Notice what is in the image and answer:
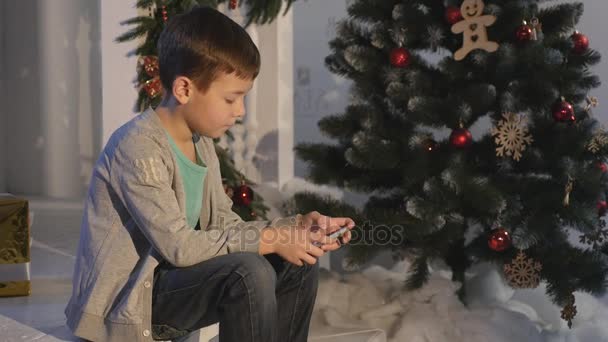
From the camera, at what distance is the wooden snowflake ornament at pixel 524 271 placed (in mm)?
1855

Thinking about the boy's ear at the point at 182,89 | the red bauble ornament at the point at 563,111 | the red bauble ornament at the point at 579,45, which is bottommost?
the red bauble ornament at the point at 563,111

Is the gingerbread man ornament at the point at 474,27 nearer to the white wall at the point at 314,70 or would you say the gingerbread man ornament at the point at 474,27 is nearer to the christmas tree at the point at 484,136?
the christmas tree at the point at 484,136

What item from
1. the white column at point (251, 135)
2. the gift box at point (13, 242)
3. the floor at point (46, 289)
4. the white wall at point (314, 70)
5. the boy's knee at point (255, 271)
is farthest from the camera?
the white wall at point (314, 70)

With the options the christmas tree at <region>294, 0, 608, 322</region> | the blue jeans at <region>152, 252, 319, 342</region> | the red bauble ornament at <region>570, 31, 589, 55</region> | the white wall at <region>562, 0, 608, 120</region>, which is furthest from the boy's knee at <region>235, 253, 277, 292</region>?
the white wall at <region>562, 0, 608, 120</region>

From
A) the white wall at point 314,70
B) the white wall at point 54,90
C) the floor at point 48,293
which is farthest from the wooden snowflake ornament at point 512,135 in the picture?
the white wall at point 54,90

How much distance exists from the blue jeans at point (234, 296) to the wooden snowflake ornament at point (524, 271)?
0.81 m

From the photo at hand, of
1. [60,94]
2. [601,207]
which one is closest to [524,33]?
[601,207]

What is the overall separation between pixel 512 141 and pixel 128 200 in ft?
3.48

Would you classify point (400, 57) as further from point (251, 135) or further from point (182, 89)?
point (182, 89)

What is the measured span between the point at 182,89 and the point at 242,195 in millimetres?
852

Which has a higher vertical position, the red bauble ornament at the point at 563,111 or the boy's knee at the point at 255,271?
the red bauble ornament at the point at 563,111

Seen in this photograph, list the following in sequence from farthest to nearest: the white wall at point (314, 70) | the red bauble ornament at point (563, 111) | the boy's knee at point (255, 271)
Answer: the white wall at point (314, 70)
the red bauble ornament at point (563, 111)
the boy's knee at point (255, 271)

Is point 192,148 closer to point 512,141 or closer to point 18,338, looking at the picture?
point 18,338

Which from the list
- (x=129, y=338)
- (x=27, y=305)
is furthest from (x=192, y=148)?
(x=27, y=305)
